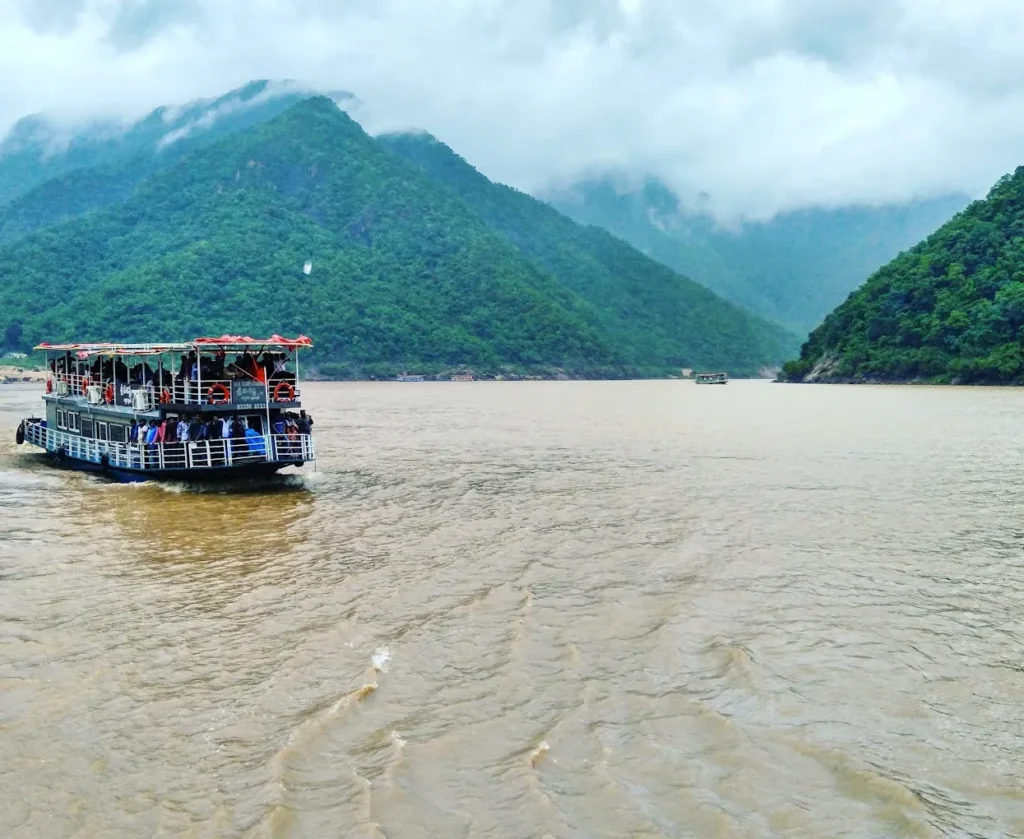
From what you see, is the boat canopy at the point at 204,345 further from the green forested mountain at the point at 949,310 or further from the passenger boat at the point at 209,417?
the green forested mountain at the point at 949,310

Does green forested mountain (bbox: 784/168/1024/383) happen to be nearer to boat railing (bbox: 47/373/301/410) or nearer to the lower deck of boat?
boat railing (bbox: 47/373/301/410)

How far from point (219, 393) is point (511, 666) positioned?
18.3m

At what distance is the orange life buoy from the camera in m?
25.9

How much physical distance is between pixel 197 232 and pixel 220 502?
143298mm

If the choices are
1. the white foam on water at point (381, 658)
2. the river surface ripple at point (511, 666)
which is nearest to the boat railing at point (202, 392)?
the river surface ripple at point (511, 666)

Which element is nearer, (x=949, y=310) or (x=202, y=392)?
(x=202, y=392)

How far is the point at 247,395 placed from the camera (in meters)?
26.3

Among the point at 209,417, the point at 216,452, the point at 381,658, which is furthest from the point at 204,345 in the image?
the point at 381,658

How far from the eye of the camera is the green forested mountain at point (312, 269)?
130m

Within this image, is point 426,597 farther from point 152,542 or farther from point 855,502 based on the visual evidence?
point 855,502

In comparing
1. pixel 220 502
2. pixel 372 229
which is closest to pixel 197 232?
pixel 372 229

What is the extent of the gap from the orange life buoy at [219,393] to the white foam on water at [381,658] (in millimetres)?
16720

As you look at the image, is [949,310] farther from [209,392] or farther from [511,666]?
[511,666]

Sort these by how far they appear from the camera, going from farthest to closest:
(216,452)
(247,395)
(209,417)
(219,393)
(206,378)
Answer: (209,417), (206,378), (247,395), (219,393), (216,452)
